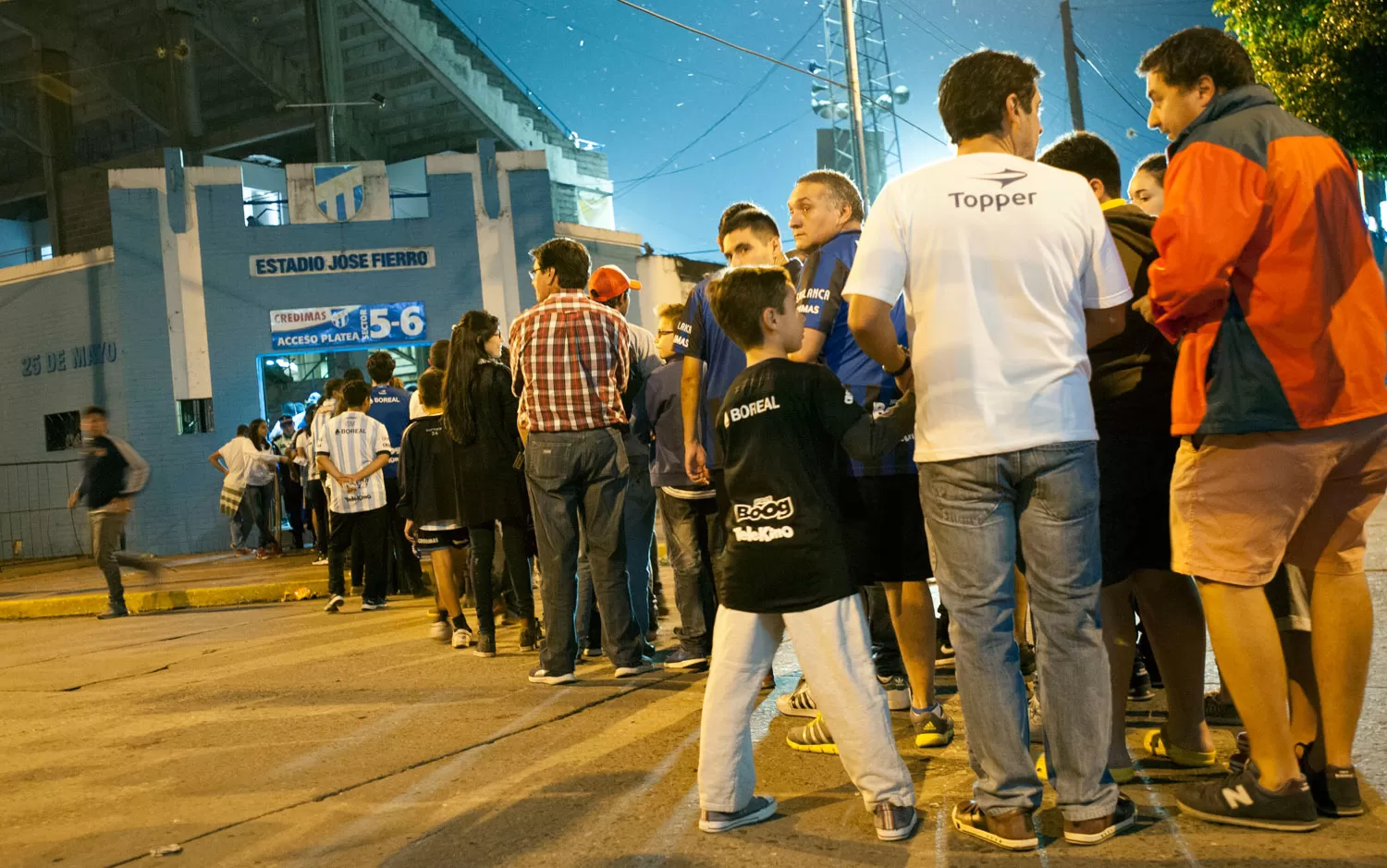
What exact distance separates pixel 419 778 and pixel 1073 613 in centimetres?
256

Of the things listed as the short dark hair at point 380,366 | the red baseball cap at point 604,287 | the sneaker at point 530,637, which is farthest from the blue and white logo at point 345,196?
the sneaker at point 530,637

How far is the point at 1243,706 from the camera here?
328 centimetres

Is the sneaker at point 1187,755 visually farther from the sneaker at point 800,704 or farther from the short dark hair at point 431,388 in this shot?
the short dark hair at point 431,388

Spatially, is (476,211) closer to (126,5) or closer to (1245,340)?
(126,5)

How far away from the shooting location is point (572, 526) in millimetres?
6234

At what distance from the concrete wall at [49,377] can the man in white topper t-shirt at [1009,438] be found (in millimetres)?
18930

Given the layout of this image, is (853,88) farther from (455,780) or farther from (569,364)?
(455,780)

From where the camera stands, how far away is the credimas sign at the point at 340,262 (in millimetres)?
19531

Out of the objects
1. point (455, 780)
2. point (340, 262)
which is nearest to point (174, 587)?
point (340, 262)

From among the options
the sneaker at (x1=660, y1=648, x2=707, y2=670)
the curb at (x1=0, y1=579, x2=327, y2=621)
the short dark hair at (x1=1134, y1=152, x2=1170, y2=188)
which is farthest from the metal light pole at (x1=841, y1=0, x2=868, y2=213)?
the short dark hair at (x1=1134, y1=152, x2=1170, y2=188)

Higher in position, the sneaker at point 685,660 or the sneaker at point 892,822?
the sneaker at point 892,822

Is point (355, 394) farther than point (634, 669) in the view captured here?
Yes

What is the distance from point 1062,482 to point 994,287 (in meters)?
0.58

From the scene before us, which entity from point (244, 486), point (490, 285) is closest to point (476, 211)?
point (490, 285)
